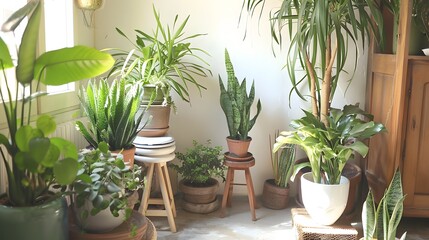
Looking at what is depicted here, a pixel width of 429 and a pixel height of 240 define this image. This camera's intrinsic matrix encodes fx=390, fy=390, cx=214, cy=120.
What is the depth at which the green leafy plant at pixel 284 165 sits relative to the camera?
2754 millimetres

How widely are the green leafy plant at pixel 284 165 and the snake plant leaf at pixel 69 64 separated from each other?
1690mm

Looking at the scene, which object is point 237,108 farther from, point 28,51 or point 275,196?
point 28,51

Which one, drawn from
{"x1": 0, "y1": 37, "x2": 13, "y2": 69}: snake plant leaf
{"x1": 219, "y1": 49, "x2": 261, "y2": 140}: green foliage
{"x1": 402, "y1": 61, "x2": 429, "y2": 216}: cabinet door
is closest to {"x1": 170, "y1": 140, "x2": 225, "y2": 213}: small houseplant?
{"x1": 219, "y1": 49, "x2": 261, "y2": 140}: green foliage

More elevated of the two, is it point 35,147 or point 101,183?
point 35,147

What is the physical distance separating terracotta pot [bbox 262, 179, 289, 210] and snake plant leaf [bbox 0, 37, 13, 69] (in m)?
2.01

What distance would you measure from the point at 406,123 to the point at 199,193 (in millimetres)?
A: 1400

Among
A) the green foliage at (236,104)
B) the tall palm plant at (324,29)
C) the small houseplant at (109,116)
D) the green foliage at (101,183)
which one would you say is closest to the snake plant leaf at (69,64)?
the green foliage at (101,183)

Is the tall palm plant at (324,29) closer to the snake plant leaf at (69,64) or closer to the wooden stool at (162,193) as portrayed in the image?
the wooden stool at (162,193)

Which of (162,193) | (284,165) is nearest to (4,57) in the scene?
(162,193)

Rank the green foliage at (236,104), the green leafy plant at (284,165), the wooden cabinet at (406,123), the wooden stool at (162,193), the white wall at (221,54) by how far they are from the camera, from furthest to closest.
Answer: the white wall at (221,54) < the green leafy plant at (284,165) < the green foliage at (236,104) < the wooden stool at (162,193) < the wooden cabinet at (406,123)

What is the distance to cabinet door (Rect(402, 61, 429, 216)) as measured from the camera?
2.32 meters

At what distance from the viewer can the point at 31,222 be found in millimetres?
1245

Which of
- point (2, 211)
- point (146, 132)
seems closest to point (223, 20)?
point (146, 132)

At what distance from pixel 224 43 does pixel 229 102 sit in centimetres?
53
